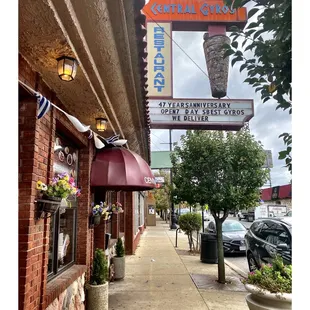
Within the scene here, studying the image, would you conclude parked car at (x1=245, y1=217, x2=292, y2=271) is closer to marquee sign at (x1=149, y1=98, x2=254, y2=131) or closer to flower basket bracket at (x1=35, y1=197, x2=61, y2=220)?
marquee sign at (x1=149, y1=98, x2=254, y2=131)

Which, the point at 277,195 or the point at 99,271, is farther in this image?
the point at 277,195

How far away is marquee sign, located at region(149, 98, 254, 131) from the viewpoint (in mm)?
10914

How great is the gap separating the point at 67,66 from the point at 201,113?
27.4ft

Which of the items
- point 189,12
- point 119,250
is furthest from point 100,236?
point 189,12

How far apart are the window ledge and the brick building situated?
1 cm

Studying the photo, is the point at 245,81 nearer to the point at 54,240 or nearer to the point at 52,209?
the point at 52,209

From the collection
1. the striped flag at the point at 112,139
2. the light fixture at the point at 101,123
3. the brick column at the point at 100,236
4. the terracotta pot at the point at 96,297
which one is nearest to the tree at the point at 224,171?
the brick column at the point at 100,236

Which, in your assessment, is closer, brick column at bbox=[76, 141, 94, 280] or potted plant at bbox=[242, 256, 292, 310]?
potted plant at bbox=[242, 256, 292, 310]

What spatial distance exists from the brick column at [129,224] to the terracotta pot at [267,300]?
798 centimetres

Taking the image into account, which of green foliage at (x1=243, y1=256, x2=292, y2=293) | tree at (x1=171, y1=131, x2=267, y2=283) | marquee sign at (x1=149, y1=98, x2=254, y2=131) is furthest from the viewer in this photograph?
marquee sign at (x1=149, y1=98, x2=254, y2=131)

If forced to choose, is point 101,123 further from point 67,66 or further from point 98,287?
point 98,287

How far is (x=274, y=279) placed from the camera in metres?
3.99

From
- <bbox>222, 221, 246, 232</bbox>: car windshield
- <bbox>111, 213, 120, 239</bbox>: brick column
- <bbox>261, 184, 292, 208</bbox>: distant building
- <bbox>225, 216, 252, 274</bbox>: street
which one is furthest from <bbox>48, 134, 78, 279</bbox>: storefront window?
<bbox>261, 184, 292, 208</bbox>: distant building
